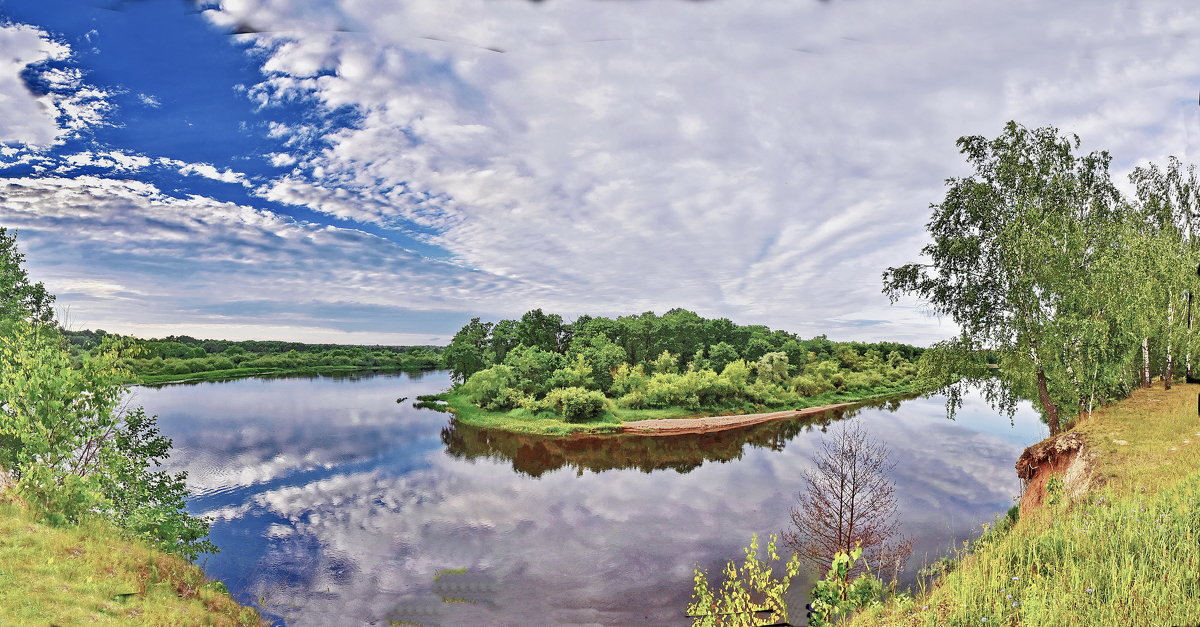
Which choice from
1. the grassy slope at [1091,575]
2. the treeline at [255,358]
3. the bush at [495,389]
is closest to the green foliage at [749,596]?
the grassy slope at [1091,575]

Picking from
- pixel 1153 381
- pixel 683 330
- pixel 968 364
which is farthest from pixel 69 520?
pixel 683 330

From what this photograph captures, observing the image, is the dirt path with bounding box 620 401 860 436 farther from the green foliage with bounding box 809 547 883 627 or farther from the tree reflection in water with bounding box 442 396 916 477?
the green foliage with bounding box 809 547 883 627

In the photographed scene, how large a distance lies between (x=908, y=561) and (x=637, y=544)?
9.50 meters

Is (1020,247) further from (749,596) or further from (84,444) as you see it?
(84,444)

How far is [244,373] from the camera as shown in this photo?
322ft

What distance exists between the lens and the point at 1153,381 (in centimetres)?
1970

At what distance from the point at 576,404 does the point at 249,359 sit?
103233 mm

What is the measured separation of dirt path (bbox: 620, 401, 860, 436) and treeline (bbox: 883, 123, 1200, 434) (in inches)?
1043

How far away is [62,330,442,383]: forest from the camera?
3433 inches

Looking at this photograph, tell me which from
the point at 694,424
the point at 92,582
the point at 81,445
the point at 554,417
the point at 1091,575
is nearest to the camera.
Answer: the point at 1091,575

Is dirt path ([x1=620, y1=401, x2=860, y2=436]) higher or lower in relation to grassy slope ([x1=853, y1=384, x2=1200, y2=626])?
lower

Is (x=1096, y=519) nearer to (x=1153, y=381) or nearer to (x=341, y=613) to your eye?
(x=341, y=613)

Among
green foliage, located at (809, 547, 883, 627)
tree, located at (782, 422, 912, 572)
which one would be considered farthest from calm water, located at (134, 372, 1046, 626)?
green foliage, located at (809, 547, 883, 627)

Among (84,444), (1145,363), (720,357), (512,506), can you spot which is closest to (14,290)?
(84,444)
